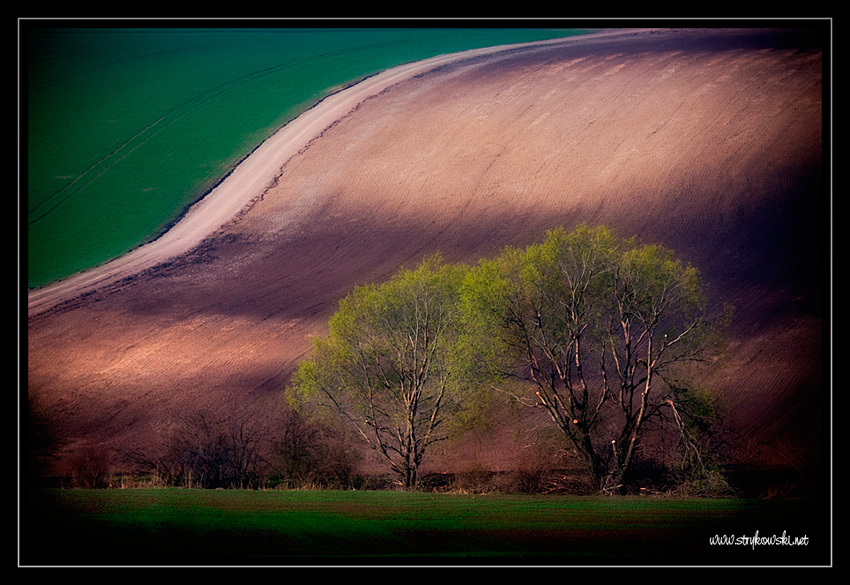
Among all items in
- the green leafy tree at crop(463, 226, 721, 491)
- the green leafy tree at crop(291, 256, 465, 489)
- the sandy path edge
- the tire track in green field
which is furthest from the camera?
the sandy path edge

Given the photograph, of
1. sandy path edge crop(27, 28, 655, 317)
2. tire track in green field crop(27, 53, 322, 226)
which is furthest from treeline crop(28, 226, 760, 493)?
tire track in green field crop(27, 53, 322, 226)

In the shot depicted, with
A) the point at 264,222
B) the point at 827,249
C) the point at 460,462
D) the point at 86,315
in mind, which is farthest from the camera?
the point at 264,222

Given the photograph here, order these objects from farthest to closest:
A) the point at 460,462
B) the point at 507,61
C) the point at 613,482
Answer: the point at 507,61 → the point at 460,462 → the point at 613,482

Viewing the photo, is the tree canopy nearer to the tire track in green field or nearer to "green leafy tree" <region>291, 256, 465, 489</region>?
"green leafy tree" <region>291, 256, 465, 489</region>

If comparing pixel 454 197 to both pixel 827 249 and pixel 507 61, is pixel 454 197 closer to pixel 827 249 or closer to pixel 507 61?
pixel 507 61

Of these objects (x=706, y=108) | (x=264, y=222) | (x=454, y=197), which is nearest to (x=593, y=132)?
(x=706, y=108)
